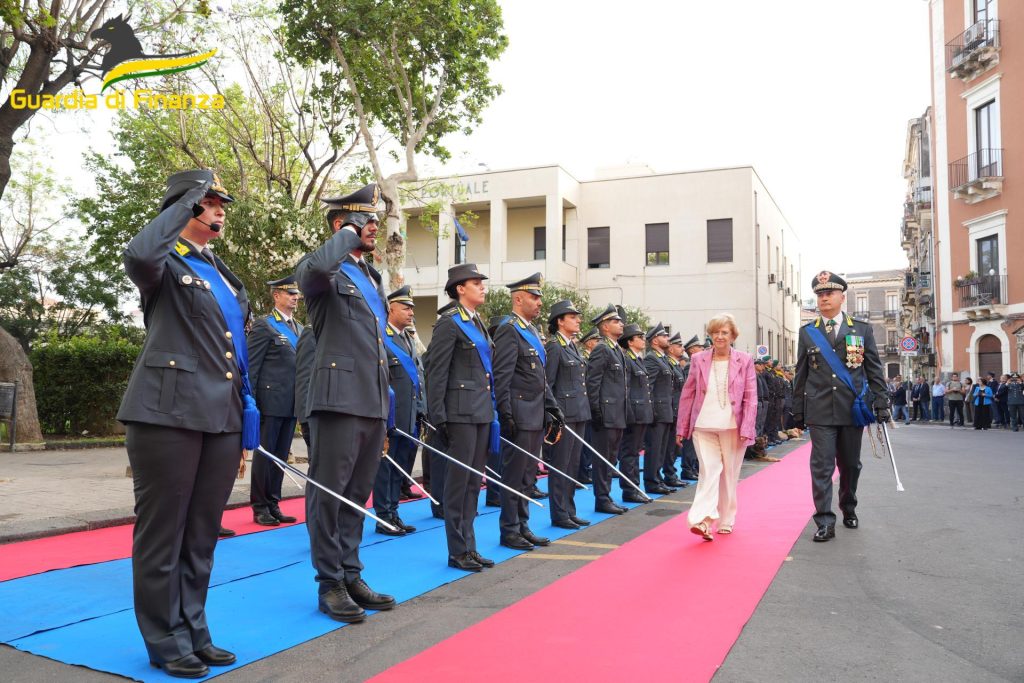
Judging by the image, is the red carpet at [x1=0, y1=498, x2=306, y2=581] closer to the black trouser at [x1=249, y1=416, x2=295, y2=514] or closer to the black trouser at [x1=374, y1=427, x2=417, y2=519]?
the black trouser at [x1=249, y1=416, x2=295, y2=514]

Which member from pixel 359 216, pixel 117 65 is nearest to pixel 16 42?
pixel 117 65

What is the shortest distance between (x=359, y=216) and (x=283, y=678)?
236 cm

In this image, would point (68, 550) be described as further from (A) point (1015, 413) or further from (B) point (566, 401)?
(A) point (1015, 413)

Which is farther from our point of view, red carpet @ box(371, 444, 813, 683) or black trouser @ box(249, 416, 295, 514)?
black trouser @ box(249, 416, 295, 514)

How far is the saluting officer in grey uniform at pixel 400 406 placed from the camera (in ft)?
23.4

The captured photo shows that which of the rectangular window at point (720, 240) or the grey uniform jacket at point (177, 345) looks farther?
the rectangular window at point (720, 240)

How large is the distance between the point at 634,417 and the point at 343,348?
5231mm

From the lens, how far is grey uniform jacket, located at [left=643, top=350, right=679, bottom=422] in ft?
32.9

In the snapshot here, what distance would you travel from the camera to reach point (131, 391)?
3562mm

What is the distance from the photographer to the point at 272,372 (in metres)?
7.39

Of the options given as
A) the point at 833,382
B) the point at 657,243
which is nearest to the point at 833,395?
the point at 833,382

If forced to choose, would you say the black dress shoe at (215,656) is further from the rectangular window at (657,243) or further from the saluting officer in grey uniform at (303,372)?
the rectangular window at (657,243)

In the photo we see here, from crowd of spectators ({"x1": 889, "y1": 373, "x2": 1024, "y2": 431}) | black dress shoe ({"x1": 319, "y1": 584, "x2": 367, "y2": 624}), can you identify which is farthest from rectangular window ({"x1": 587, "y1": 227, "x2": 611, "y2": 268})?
black dress shoe ({"x1": 319, "y1": 584, "x2": 367, "y2": 624})

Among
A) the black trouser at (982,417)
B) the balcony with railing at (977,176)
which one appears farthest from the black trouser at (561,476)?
the balcony with railing at (977,176)
